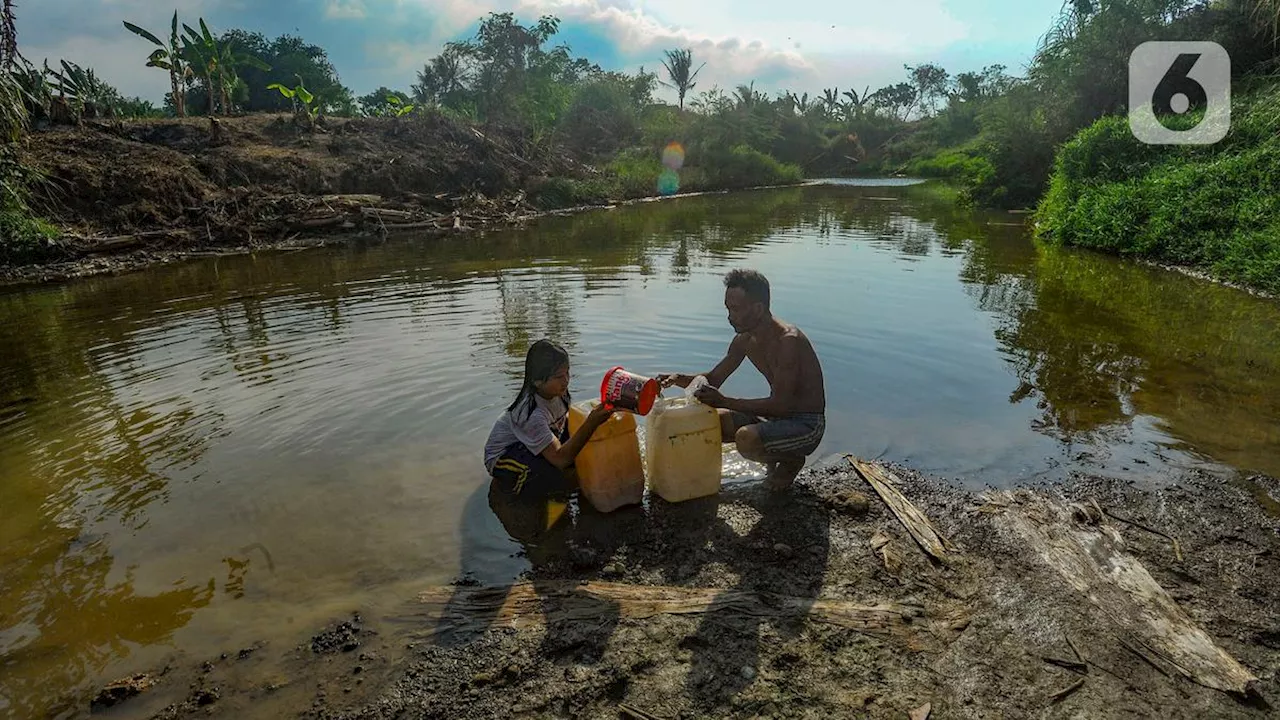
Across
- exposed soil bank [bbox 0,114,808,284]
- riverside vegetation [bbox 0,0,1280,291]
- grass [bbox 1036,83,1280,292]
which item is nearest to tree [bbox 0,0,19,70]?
riverside vegetation [bbox 0,0,1280,291]

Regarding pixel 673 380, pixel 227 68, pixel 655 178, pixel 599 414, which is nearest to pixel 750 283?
pixel 673 380

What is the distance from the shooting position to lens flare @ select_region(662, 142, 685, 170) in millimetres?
42250

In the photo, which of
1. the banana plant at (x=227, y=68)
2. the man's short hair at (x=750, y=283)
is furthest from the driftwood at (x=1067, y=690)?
the banana plant at (x=227, y=68)

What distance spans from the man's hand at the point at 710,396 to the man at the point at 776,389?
0.04 m

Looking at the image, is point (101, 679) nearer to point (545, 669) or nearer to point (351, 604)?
point (351, 604)

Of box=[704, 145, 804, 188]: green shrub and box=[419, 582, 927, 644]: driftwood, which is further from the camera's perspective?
box=[704, 145, 804, 188]: green shrub

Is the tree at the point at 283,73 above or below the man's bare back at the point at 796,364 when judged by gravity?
above

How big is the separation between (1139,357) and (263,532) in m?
8.68

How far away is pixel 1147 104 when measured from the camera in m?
19.7

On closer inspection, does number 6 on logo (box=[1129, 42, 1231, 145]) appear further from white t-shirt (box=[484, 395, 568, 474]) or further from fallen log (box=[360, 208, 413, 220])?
fallen log (box=[360, 208, 413, 220])

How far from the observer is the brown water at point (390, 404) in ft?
13.1

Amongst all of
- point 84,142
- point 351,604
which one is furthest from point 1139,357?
point 84,142

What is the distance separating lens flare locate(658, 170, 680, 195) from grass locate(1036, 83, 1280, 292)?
21.2 meters

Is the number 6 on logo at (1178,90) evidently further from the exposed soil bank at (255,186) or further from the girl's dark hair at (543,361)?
the exposed soil bank at (255,186)
